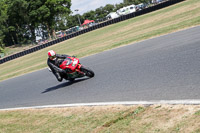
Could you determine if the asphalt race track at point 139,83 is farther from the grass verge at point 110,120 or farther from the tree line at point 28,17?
the tree line at point 28,17

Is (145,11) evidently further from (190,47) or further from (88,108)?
(88,108)

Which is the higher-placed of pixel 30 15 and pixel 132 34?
pixel 30 15

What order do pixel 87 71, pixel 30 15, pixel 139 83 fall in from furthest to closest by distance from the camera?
pixel 30 15 < pixel 87 71 < pixel 139 83

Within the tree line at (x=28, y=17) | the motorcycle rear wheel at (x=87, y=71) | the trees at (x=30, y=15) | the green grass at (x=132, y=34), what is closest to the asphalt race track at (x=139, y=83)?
the motorcycle rear wheel at (x=87, y=71)

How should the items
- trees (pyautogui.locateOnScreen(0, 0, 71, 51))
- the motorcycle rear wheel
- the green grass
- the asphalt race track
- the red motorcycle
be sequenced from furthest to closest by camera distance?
trees (pyautogui.locateOnScreen(0, 0, 71, 51)) < the green grass < the motorcycle rear wheel < the red motorcycle < the asphalt race track

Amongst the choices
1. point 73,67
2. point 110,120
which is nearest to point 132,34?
point 73,67

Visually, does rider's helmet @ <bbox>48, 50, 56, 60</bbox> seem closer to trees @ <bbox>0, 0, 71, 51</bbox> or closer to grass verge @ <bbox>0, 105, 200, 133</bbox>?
grass verge @ <bbox>0, 105, 200, 133</bbox>

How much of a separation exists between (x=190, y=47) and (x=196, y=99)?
4.97 meters

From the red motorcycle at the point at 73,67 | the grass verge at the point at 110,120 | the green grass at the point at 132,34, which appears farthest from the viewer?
the green grass at the point at 132,34

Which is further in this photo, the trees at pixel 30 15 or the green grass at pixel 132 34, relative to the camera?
the trees at pixel 30 15

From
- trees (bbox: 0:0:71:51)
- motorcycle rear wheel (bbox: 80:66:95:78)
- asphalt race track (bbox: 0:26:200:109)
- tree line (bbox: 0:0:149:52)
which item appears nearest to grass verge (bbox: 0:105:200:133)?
asphalt race track (bbox: 0:26:200:109)

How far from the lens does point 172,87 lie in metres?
6.40

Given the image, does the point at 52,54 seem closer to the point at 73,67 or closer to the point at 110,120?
the point at 73,67

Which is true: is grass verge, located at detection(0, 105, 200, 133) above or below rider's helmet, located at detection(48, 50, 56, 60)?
below
